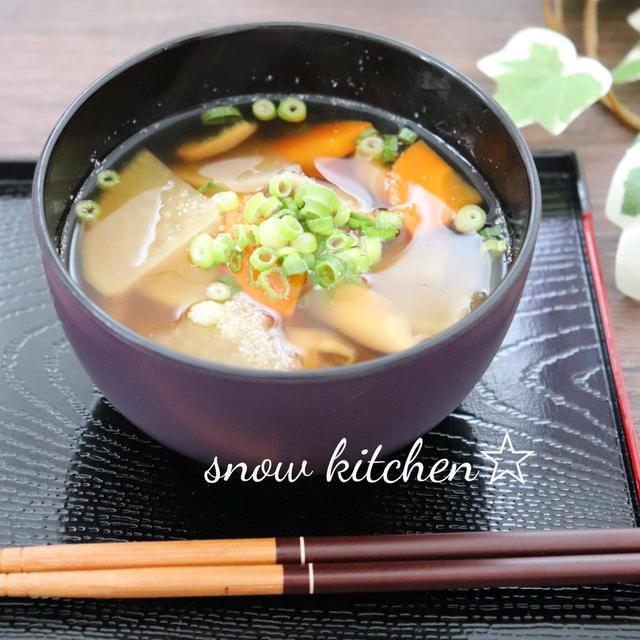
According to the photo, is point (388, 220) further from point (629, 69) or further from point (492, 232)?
point (629, 69)

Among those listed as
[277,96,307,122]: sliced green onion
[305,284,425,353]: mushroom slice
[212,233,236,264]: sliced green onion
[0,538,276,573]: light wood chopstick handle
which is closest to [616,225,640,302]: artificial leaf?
[305,284,425,353]: mushroom slice

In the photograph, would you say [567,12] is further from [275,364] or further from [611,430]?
[275,364]

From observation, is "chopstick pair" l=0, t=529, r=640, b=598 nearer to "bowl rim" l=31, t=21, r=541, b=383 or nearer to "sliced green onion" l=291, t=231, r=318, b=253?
"bowl rim" l=31, t=21, r=541, b=383

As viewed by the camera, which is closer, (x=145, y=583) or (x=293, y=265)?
(x=145, y=583)

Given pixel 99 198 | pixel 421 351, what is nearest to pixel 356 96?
pixel 99 198

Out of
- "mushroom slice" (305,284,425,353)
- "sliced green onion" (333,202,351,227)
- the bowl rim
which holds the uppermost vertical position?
the bowl rim

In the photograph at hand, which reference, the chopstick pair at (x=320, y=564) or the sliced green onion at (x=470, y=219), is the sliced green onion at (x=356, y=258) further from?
the chopstick pair at (x=320, y=564)

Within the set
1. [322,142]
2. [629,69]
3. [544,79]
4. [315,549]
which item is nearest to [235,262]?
[322,142]
